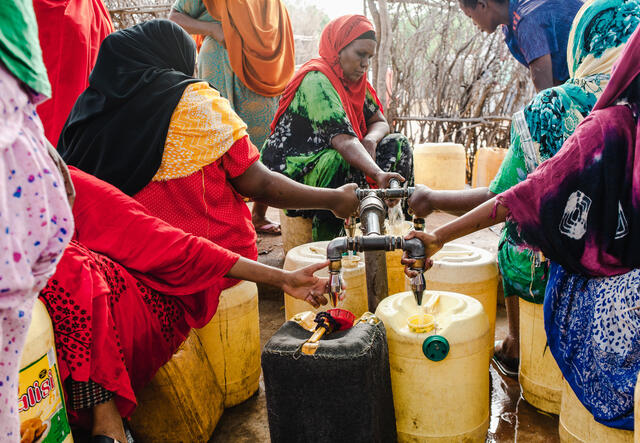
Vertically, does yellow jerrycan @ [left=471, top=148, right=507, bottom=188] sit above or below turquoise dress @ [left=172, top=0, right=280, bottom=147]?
below

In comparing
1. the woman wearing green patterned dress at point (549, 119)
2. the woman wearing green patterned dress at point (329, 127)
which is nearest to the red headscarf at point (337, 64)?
the woman wearing green patterned dress at point (329, 127)

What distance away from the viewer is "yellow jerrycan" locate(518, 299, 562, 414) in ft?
6.77

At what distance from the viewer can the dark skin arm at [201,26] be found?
415 cm

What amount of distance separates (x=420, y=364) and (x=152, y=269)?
1018 mm

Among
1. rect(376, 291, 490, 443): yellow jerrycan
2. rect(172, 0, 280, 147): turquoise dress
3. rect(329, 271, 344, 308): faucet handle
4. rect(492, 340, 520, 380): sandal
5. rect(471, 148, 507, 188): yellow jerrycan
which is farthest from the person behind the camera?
rect(471, 148, 507, 188): yellow jerrycan

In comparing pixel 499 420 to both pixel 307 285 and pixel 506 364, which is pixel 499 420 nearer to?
pixel 506 364

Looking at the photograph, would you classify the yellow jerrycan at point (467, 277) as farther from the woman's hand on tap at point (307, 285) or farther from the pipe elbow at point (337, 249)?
the pipe elbow at point (337, 249)

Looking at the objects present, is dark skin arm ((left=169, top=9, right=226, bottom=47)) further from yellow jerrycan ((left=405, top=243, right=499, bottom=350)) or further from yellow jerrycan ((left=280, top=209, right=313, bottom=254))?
yellow jerrycan ((left=405, top=243, right=499, bottom=350))

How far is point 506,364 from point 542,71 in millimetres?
1670

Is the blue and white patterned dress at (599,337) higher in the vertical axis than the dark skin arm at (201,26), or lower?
lower

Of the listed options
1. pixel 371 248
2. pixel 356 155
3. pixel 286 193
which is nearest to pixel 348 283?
pixel 286 193

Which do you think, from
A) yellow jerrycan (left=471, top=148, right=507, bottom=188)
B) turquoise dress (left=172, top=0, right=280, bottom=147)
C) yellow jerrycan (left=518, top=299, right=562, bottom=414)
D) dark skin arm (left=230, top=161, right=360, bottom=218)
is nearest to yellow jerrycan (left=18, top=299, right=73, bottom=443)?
dark skin arm (left=230, top=161, right=360, bottom=218)

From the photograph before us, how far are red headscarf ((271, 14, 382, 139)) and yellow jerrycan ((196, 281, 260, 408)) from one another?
174 centimetres

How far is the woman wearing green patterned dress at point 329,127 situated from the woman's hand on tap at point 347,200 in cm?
84
